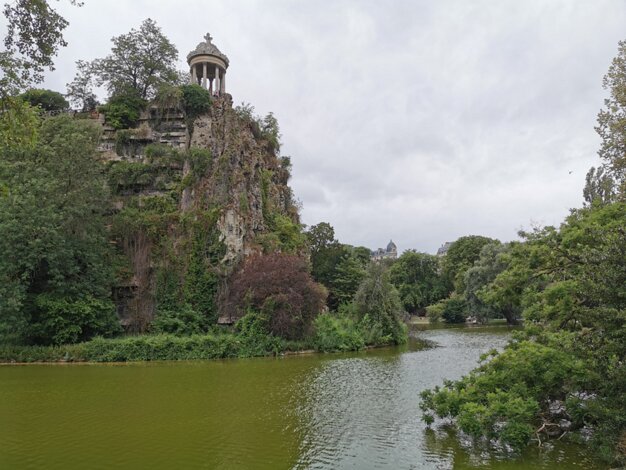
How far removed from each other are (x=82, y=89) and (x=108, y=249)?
16378mm

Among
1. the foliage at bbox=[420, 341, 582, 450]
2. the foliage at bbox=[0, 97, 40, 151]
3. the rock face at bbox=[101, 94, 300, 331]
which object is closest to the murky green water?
the foliage at bbox=[420, 341, 582, 450]

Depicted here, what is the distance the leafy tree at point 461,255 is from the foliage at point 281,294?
1660 inches

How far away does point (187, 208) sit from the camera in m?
32.6

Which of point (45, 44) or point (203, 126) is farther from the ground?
point (203, 126)

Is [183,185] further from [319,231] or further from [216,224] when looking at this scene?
[319,231]

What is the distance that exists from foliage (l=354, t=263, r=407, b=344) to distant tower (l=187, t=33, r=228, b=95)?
20018mm

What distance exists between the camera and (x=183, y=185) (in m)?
33.1

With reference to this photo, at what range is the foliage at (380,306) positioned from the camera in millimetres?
32969

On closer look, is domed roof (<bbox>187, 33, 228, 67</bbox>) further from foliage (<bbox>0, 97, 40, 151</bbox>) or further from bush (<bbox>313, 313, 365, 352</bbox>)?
foliage (<bbox>0, 97, 40, 151</bbox>)

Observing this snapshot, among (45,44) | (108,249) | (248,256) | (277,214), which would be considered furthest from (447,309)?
(45,44)

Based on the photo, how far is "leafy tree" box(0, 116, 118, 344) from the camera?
24.9 meters

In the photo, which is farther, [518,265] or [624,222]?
[518,265]

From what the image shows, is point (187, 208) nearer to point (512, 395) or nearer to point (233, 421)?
point (233, 421)

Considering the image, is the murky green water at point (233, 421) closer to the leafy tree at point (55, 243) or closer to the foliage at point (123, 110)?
the leafy tree at point (55, 243)
